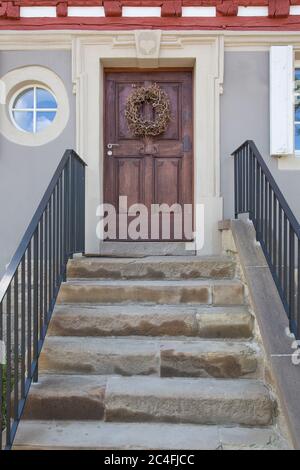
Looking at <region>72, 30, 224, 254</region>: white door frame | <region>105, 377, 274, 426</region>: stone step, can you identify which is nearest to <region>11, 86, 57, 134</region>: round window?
<region>72, 30, 224, 254</region>: white door frame

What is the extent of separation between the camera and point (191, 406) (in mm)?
2797

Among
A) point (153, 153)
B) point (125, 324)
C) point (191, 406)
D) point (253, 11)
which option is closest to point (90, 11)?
point (153, 153)

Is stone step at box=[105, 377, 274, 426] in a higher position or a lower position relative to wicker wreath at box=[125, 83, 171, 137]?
lower

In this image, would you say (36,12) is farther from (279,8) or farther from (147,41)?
(279,8)

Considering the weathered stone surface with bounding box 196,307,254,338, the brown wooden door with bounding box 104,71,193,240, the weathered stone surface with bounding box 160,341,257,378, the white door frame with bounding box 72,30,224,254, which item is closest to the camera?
the weathered stone surface with bounding box 160,341,257,378

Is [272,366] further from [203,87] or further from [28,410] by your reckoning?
[203,87]

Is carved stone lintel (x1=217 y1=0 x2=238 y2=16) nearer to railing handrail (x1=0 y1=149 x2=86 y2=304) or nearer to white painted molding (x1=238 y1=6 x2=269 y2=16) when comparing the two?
white painted molding (x1=238 y1=6 x2=269 y2=16)

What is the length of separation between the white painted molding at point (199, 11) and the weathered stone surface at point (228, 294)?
3.14 m

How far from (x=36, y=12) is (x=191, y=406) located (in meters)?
4.45

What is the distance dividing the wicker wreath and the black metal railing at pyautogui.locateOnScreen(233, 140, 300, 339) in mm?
1032

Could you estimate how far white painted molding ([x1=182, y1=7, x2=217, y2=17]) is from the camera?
5.03 meters

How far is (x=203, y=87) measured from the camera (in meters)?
5.06

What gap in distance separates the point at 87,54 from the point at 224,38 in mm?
1527
